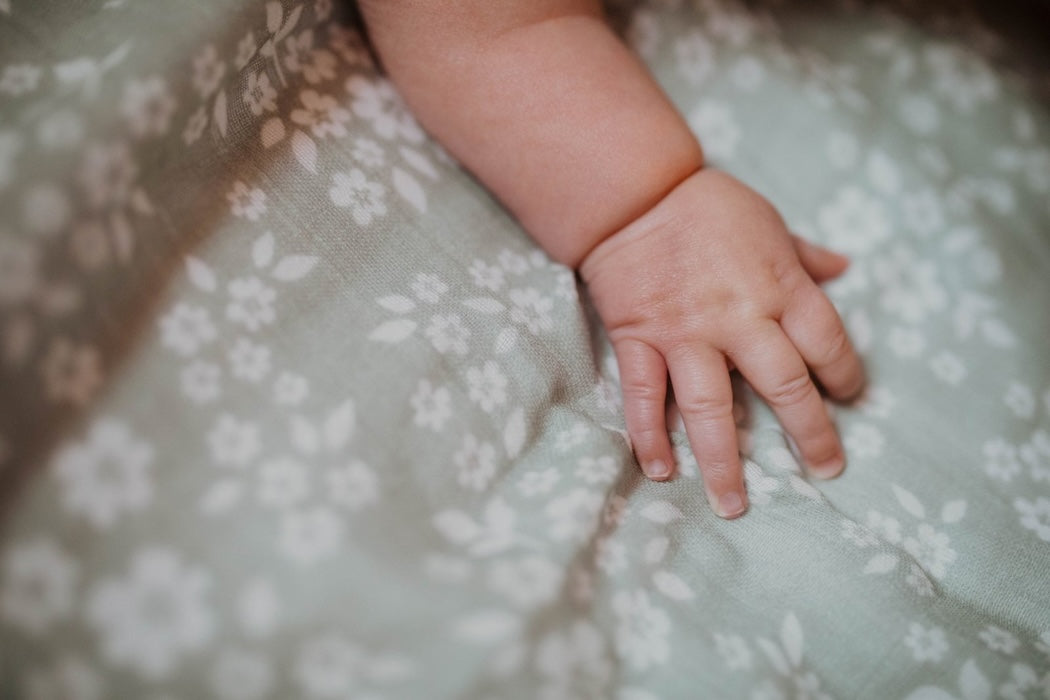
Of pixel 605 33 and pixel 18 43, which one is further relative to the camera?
pixel 605 33

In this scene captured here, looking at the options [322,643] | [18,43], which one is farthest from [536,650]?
[18,43]

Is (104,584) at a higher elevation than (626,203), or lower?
higher

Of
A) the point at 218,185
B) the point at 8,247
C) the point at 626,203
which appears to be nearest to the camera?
the point at 8,247

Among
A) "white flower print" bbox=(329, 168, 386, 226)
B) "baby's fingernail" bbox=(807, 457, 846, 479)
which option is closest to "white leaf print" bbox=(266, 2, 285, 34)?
"white flower print" bbox=(329, 168, 386, 226)

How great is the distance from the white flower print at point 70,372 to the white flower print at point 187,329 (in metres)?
0.04

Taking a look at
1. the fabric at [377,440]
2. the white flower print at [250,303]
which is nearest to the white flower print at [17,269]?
the fabric at [377,440]

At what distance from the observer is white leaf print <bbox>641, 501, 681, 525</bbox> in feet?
1.65

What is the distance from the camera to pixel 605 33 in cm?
63

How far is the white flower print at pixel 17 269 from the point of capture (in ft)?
1.18

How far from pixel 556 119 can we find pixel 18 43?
371 mm

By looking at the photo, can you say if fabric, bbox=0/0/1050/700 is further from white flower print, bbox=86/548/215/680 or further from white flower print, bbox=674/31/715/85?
Result: white flower print, bbox=674/31/715/85

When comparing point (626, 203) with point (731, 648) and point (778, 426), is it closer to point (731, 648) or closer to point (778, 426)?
point (778, 426)

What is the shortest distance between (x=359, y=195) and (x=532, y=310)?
157 millimetres

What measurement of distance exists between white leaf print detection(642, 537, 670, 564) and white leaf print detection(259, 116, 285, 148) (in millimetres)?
387
